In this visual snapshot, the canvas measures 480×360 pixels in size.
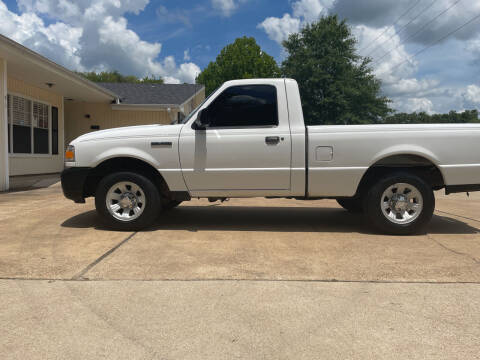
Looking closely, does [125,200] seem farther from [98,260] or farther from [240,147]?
[240,147]

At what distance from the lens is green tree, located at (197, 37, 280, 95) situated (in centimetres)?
4486

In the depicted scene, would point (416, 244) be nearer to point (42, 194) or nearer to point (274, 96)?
point (274, 96)

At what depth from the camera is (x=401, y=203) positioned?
4965 mm

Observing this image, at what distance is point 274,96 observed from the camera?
5.12 meters

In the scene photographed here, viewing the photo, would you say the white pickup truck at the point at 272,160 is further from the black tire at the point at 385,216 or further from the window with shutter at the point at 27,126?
the window with shutter at the point at 27,126

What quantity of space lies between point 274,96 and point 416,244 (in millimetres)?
2655

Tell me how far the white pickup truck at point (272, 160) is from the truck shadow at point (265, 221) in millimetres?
529

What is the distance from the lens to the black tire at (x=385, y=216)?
4.87m

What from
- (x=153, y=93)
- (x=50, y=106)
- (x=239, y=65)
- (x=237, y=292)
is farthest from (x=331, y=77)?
(x=237, y=292)

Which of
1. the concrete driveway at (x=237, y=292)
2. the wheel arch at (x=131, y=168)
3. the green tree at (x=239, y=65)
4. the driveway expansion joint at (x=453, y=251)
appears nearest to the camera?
the concrete driveway at (x=237, y=292)

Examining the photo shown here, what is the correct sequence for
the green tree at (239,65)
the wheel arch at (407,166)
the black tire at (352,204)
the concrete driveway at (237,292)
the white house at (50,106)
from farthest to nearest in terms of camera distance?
the green tree at (239,65) < the white house at (50,106) < the black tire at (352,204) < the wheel arch at (407,166) < the concrete driveway at (237,292)

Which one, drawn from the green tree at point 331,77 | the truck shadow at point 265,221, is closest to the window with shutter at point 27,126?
the truck shadow at point 265,221

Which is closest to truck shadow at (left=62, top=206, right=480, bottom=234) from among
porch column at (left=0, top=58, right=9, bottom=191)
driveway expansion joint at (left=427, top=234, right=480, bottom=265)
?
driveway expansion joint at (left=427, top=234, right=480, bottom=265)

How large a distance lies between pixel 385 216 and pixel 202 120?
9.08 feet
